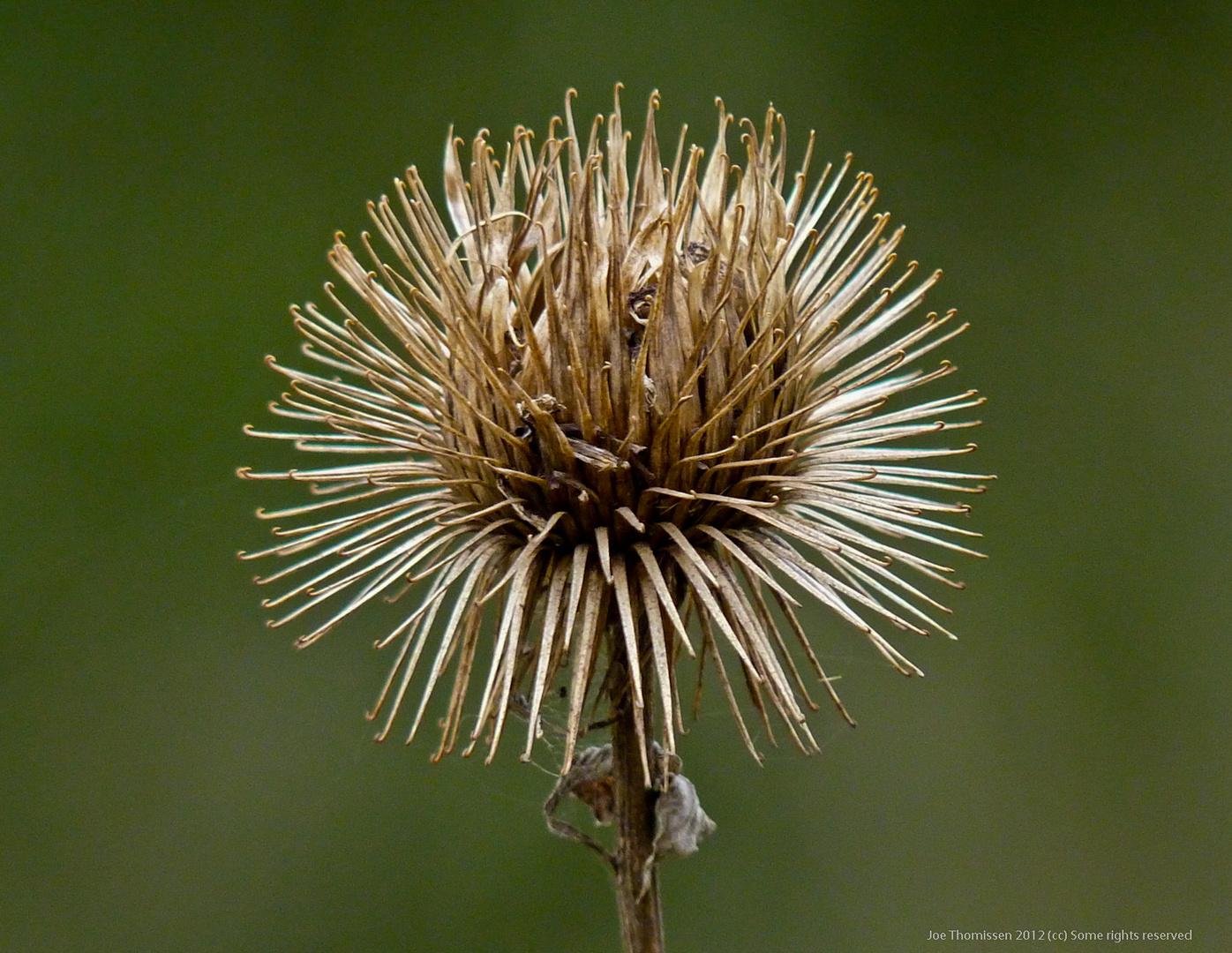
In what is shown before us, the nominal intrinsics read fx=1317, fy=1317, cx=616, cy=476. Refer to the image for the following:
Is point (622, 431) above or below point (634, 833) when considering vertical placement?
above

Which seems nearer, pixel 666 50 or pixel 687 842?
pixel 687 842

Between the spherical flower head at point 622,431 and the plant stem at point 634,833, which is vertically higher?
the spherical flower head at point 622,431

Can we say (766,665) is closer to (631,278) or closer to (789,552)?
(789,552)

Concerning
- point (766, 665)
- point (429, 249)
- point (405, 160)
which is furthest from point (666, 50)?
point (766, 665)

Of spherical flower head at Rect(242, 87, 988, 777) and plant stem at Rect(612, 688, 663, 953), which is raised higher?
spherical flower head at Rect(242, 87, 988, 777)
